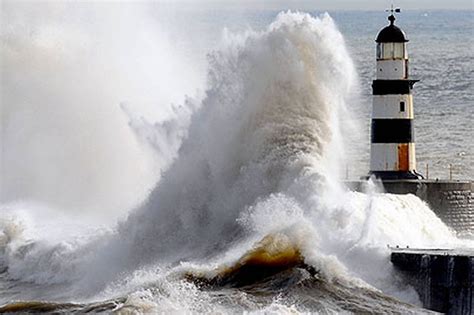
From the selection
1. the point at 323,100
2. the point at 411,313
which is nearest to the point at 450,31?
the point at 323,100

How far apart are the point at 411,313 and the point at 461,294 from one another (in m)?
0.99

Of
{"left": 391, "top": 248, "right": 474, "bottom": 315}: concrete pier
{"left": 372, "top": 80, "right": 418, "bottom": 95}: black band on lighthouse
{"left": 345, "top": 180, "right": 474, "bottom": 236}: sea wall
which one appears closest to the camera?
{"left": 391, "top": 248, "right": 474, "bottom": 315}: concrete pier

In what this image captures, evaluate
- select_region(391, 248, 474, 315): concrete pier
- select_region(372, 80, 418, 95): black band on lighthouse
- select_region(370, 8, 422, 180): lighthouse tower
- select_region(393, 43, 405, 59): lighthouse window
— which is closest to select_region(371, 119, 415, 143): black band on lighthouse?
select_region(370, 8, 422, 180): lighthouse tower

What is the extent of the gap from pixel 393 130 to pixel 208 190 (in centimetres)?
339

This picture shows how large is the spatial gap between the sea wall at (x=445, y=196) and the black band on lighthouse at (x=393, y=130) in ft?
2.03

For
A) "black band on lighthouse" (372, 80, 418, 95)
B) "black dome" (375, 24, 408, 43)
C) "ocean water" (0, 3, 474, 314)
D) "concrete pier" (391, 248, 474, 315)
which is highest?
"black dome" (375, 24, 408, 43)

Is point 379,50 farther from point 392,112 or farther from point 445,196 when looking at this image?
point 445,196

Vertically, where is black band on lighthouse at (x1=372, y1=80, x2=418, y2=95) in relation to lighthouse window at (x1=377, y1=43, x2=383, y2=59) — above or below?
below

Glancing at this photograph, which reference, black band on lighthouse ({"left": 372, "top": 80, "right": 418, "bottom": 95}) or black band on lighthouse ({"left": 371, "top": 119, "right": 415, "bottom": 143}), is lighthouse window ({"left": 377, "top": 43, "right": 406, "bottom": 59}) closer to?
black band on lighthouse ({"left": 372, "top": 80, "right": 418, "bottom": 95})

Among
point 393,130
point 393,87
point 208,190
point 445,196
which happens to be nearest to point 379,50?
point 393,87

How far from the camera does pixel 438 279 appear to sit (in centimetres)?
1481

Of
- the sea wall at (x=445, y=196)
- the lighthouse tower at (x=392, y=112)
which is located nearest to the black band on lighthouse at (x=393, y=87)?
the lighthouse tower at (x=392, y=112)

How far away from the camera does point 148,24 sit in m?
30.3

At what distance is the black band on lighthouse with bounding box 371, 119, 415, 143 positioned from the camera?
19594 millimetres
